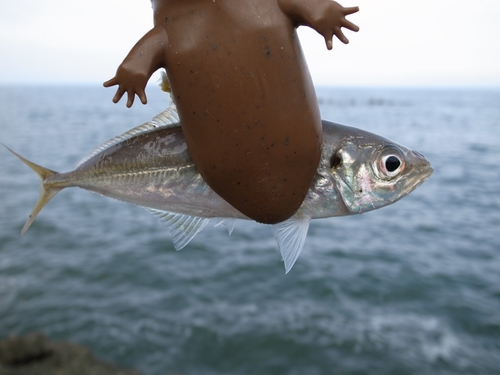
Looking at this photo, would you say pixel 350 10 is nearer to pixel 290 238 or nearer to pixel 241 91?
pixel 241 91

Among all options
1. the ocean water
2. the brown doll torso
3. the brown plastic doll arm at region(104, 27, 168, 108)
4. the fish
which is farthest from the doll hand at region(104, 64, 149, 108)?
the ocean water

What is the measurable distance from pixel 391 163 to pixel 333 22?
2.93ft

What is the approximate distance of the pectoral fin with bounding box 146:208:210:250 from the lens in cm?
257

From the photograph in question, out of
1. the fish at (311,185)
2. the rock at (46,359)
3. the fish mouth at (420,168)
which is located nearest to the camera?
the fish at (311,185)

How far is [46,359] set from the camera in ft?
28.2

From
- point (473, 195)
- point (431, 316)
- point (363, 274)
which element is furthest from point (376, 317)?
point (473, 195)

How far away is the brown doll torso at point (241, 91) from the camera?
1.68 m

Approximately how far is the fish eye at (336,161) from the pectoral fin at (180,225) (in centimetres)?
77

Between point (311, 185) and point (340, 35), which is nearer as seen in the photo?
point (340, 35)

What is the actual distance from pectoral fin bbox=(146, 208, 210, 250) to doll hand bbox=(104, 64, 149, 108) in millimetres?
989

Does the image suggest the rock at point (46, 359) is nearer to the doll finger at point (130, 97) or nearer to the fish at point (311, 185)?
the fish at point (311, 185)

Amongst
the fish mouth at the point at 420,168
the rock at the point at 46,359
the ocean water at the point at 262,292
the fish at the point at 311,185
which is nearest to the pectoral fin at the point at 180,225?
the fish at the point at 311,185

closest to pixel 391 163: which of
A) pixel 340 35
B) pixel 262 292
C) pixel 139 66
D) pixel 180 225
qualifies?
pixel 340 35

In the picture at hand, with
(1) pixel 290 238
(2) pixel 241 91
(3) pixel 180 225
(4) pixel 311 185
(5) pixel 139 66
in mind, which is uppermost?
(5) pixel 139 66
